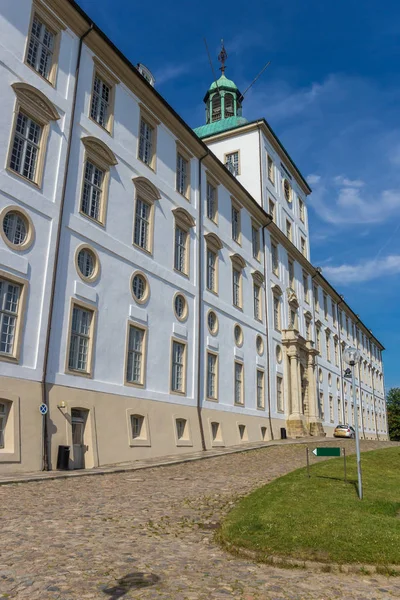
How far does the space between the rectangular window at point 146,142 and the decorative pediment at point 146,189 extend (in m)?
1.17

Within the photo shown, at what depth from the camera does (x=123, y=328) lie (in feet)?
64.7

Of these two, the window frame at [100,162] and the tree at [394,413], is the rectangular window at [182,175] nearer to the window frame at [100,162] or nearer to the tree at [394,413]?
the window frame at [100,162]

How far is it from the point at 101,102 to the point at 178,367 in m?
11.7

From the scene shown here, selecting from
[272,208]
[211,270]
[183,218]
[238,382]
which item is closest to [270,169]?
[272,208]

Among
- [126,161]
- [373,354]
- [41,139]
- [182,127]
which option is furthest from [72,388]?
[373,354]

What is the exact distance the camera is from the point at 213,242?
28.0 meters

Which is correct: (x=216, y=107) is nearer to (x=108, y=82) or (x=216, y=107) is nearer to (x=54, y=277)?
(x=108, y=82)

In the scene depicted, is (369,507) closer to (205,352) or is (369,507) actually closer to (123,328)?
(123,328)

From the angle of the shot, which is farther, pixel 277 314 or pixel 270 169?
pixel 270 169

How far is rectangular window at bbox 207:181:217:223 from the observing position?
28.9 m

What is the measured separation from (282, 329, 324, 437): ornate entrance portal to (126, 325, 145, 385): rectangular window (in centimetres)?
1729

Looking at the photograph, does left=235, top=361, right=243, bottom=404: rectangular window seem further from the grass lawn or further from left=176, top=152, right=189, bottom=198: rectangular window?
the grass lawn

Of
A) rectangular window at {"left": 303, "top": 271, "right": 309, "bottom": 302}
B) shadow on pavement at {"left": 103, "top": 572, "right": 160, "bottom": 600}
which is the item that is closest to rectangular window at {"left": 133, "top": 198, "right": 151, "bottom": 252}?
shadow on pavement at {"left": 103, "top": 572, "right": 160, "bottom": 600}

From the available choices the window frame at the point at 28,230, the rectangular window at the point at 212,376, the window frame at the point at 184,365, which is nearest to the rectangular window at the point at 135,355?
the window frame at the point at 184,365
